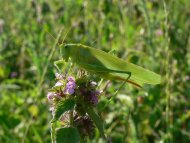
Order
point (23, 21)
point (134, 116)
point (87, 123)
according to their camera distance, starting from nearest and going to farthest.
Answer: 1. point (87, 123)
2. point (134, 116)
3. point (23, 21)

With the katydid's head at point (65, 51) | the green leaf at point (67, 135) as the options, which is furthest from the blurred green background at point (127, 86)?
the green leaf at point (67, 135)

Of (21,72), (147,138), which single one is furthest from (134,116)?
(21,72)

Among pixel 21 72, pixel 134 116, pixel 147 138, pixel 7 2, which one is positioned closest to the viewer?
pixel 134 116

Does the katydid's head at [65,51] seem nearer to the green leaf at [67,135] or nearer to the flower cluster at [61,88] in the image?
the flower cluster at [61,88]

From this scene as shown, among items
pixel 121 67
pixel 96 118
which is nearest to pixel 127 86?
pixel 121 67

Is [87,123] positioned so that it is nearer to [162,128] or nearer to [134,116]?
[134,116]

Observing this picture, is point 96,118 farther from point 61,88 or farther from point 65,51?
point 65,51

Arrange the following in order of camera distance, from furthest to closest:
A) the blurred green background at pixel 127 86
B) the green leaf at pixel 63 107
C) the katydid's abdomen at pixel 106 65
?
1. the blurred green background at pixel 127 86
2. the katydid's abdomen at pixel 106 65
3. the green leaf at pixel 63 107

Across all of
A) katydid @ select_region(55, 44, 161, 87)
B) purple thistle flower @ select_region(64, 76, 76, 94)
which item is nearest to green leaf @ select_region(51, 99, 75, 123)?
purple thistle flower @ select_region(64, 76, 76, 94)
